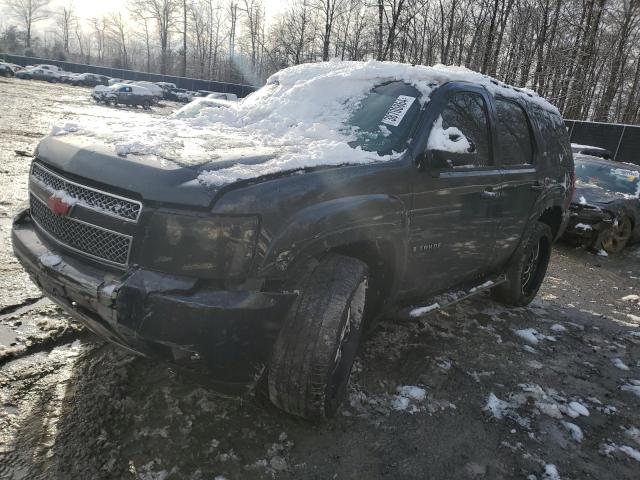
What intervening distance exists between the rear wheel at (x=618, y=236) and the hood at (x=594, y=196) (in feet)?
1.15

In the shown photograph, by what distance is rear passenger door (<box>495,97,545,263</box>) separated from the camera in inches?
149

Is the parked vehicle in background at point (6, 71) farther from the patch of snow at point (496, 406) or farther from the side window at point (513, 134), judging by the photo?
the patch of snow at point (496, 406)

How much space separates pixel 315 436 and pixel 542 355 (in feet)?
7.39

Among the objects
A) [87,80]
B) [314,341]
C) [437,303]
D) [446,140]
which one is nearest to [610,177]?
[437,303]

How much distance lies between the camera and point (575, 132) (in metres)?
19.8

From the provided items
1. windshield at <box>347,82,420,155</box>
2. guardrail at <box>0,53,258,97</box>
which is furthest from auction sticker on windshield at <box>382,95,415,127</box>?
guardrail at <box>0,53,258,97</box>

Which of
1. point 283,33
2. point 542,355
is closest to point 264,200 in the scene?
point 542,355

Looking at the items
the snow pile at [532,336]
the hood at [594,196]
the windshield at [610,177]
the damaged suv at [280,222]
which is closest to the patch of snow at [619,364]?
the snow pile at [532,336]

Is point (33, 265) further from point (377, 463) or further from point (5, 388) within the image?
point (377, 463)

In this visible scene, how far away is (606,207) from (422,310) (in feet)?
20.1

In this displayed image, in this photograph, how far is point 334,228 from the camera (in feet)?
7.75

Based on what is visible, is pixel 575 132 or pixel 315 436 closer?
pixel 315 436

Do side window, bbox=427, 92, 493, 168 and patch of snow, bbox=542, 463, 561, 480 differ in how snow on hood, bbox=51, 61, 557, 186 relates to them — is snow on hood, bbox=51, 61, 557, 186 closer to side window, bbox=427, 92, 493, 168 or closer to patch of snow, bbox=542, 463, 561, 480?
side window, bbox=427, 92, 493, 168

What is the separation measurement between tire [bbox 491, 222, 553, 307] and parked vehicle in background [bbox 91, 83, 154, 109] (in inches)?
1272
